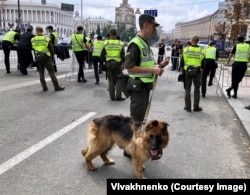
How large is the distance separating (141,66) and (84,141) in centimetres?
197

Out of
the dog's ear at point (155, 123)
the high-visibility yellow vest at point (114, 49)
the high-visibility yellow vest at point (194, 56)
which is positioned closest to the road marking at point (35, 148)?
the dog's ear at point (155, 123)

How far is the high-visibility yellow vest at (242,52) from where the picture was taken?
980 centimetres

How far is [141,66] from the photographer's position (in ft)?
15.1

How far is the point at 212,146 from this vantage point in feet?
19.0

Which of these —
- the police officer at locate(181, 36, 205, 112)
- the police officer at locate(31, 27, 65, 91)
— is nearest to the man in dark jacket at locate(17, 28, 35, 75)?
the police officer at locate(31, 27, 65, 91)

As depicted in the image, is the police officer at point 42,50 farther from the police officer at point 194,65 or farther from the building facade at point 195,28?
the building facade at point 195,28

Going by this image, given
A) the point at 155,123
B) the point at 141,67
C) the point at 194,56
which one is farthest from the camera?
the point at 194,56

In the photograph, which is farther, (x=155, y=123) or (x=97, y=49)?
(x=97, y=49)

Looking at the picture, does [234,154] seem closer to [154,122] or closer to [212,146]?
[212,146]

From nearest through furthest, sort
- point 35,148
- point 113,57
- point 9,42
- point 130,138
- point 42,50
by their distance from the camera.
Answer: point 130,138 → point 35,148 → point 113,57 → point 42,50 → point 9,42

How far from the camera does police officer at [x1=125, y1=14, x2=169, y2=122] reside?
4.45 meters

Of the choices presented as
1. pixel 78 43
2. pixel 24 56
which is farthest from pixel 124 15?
pixel 78 43

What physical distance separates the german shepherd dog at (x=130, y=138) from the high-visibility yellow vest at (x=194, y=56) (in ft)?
15.2

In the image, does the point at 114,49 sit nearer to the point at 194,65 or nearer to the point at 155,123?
the point at 194,65
